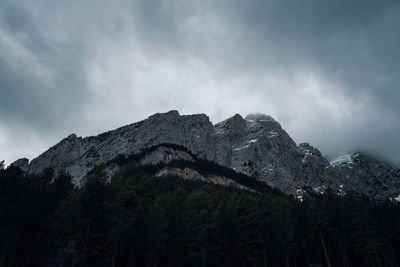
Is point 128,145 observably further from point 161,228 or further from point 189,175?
point 161,228

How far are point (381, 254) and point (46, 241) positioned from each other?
206ft

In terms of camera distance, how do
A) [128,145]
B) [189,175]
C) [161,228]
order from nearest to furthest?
[161,228] < [189,175] < [128,145]

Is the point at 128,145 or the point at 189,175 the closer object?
the point at 189,175

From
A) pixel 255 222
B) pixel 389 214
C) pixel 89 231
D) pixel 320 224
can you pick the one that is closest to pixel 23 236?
pixel 89 231

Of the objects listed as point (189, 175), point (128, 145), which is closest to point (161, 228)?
point (189, 175)

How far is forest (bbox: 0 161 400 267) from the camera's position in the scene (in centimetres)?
3266

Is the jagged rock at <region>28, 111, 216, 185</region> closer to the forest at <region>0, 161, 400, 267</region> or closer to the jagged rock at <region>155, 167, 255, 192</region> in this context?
the jagged rock at <region>155, 167, 255, 192</region>

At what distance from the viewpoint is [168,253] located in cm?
4003

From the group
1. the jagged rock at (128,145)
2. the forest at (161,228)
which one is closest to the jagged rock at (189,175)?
the jagged rock at (128,145)

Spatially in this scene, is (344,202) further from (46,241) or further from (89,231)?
(46,241)

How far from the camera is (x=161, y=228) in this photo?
119 feet

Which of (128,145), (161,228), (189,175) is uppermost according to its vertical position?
(128,145)

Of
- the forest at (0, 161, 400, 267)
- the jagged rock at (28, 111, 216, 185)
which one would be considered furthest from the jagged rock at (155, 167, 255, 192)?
the forest at (0, 161, 400, 267)

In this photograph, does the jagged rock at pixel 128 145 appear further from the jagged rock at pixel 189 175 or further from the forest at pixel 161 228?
the forest at pixel 161 228
